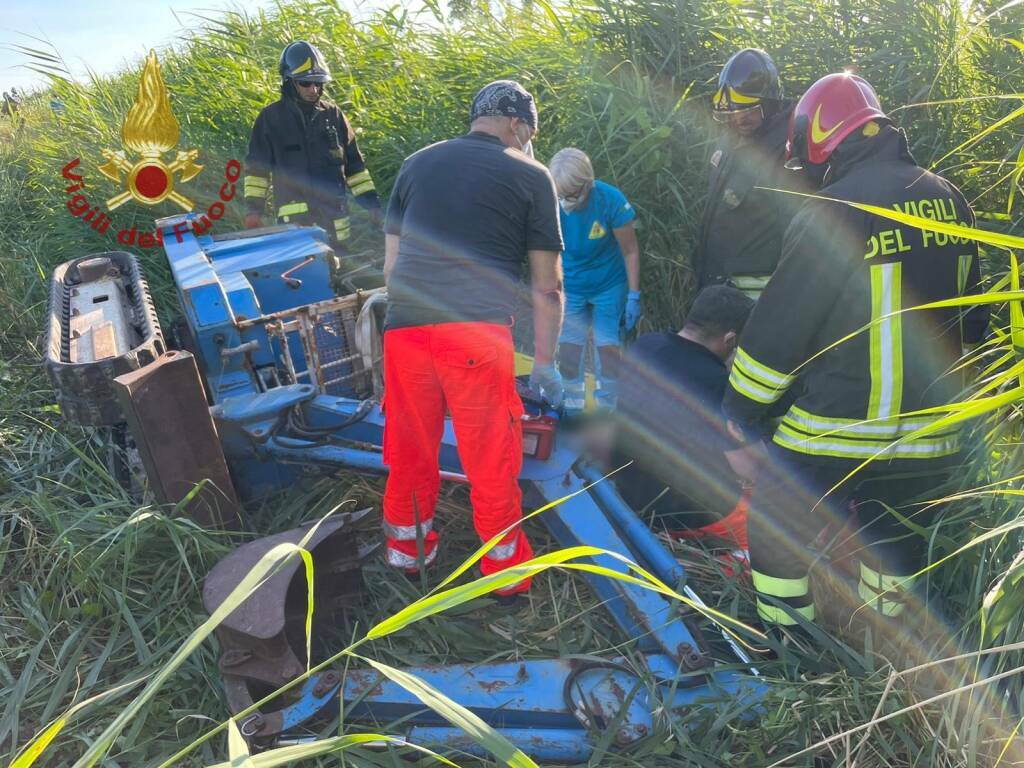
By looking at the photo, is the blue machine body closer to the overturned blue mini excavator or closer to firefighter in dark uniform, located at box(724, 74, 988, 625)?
the overturned blue mini excavator

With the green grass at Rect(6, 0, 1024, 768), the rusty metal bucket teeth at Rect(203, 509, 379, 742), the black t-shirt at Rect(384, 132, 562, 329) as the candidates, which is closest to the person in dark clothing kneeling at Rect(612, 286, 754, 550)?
the green grass at Rect(6, 0, 1024, 768)

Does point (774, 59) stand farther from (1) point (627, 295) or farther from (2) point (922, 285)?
(2) point (922, 285)

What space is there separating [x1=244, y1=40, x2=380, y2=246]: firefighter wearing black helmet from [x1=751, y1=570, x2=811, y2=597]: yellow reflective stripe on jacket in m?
3.93

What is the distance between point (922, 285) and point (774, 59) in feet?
9.77

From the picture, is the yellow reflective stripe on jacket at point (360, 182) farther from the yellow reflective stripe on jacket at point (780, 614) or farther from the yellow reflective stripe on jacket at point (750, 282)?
the yellow reflective stripe on jacket at point (780, 614)

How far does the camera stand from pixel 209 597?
2416mm

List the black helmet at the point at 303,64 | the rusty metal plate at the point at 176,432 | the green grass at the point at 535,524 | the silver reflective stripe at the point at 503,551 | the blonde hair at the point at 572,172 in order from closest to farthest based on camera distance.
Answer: the green grass at the point at 535,524 → the rusty metal plate at the point at 176,432 → the silver reflective stripe at the point at 503,551 → the blonde hair at the point at 572,172 → the black helmet at the point at 303,64

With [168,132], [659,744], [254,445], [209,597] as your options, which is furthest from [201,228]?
[659,744]

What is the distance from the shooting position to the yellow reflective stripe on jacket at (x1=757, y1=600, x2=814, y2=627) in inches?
96.3

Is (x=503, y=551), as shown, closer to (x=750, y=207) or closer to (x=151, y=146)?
(x=750, y=207)

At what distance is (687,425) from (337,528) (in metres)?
1.39

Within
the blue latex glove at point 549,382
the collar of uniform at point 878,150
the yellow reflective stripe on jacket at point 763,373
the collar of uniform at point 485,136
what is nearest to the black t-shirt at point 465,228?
the collar of uniform at point 485,136

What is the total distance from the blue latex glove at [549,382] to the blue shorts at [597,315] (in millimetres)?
1545

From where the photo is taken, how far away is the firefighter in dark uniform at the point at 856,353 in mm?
2176
